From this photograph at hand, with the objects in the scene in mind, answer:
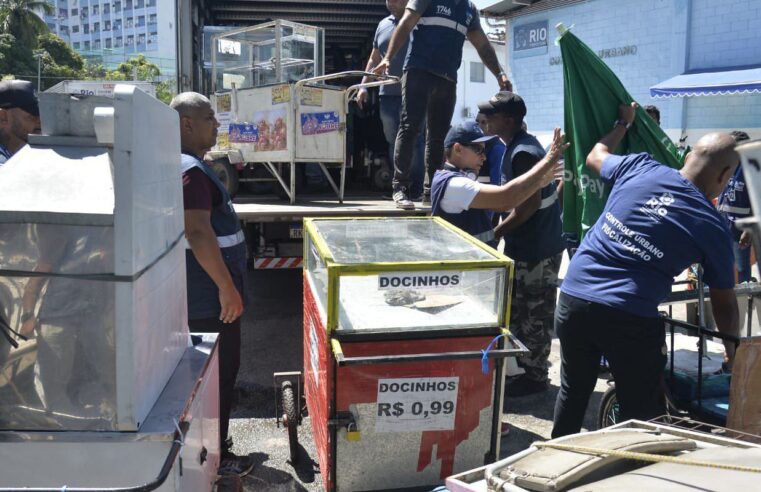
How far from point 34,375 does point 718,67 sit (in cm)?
1604

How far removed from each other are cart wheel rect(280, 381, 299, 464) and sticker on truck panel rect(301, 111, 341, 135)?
2658 mm

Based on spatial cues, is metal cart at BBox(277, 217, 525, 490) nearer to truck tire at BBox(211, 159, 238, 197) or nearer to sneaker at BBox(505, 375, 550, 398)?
sneaker at BBox(505, 375, 550, 398)

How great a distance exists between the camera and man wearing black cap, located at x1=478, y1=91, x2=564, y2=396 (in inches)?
156

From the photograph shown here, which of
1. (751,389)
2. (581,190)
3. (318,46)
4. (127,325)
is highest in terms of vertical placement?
(318,46)

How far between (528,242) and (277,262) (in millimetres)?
2244

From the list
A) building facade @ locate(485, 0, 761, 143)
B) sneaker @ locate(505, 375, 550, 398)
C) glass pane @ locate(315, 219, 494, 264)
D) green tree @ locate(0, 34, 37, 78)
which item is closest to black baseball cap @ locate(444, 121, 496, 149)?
glass pane @ locate(315, 219, 494, 264)

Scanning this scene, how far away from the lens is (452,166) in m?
3.85

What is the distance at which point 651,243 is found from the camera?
8.02 ft

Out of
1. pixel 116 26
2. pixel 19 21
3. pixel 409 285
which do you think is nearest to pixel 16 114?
pixel 409 285

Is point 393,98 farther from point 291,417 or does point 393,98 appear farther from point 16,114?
point 291,417

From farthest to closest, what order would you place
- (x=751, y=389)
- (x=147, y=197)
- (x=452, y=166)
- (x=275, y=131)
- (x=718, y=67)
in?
(x=718, y=67) < (x=275, y=131) < (x=452, y=166) < (x=751, y=389) < (x=147, y=197)

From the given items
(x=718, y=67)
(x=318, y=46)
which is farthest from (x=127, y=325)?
(x=718, y=67)

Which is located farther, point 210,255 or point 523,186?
point 523,186

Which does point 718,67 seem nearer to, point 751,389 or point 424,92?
point 424,92
